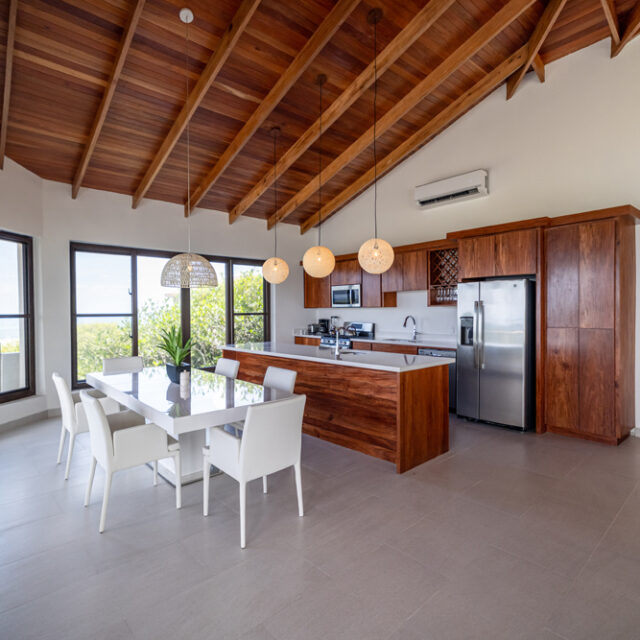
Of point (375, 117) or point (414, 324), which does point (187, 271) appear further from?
point (414, 324)

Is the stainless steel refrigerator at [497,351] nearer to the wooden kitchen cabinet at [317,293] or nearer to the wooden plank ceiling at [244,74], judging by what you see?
the wooden plank ceiling at [244,74]

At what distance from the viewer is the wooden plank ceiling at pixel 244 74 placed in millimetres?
3421

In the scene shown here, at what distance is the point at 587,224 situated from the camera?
3980 millimetres

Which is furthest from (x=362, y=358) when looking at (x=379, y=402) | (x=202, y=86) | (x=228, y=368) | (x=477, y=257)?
(x=202, y=86)

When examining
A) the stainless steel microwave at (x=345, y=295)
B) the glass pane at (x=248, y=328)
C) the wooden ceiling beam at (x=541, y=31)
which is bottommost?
the glass pane at (x=248, y=328)

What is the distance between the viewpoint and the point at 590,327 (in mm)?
3998

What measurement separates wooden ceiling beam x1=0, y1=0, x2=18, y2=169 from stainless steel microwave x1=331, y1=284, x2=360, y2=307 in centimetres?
471

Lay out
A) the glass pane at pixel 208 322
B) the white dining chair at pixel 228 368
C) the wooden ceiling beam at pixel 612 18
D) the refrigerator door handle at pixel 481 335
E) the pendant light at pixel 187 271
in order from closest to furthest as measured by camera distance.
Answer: the pendant light at pixel 187 271 → the wooden ceiling beam at pixel 612 18 → the white dining chair at pixel 228 368 → the refrigerator door handle at pixel 481 335 → the glass pane at pixel 208 322

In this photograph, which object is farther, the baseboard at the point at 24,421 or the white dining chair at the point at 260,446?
the baseboard at the point at 24,421

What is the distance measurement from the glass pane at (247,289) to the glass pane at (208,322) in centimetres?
21

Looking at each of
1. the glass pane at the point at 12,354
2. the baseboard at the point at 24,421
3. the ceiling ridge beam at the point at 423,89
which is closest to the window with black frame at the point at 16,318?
the glass pane at the point at 12,354

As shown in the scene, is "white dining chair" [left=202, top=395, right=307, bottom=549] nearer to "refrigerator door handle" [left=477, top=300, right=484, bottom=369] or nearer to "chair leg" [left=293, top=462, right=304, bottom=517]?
"chair leg" [left=293, top=462, right=304, bottom=517]

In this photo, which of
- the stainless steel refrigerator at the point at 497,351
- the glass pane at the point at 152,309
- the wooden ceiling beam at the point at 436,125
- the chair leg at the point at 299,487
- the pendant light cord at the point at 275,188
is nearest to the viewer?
the chair leg at the point at 299,487

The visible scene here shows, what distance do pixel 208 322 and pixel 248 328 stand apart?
2.58 feet
